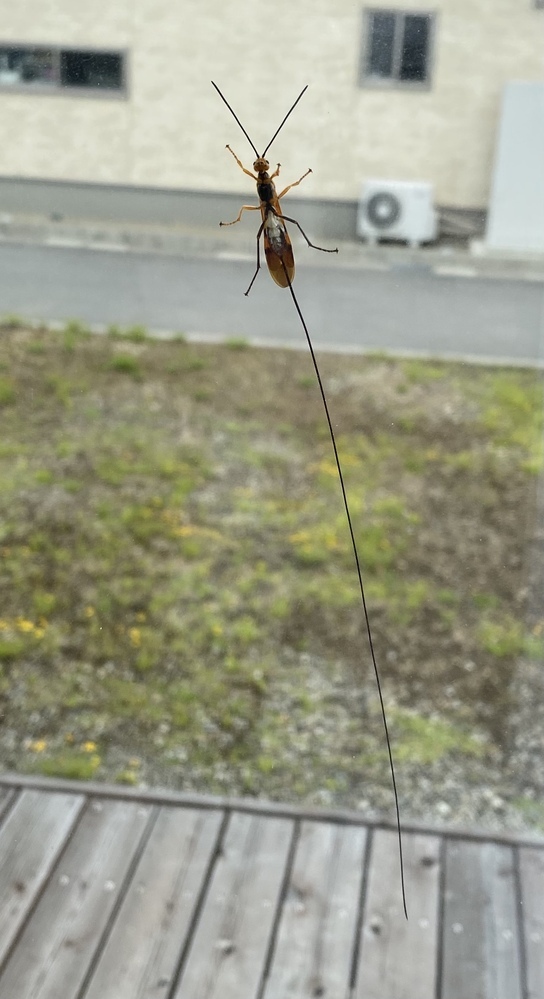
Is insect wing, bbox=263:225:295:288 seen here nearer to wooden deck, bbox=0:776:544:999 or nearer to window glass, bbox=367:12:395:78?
window glass, bbox=367:12:395:78

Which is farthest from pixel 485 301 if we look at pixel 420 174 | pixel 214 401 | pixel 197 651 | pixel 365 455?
pixel 197 651

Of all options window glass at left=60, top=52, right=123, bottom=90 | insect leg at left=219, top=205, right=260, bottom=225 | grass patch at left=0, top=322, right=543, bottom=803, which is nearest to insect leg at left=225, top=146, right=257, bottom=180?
insect leg at left=219, top=205, right=260, bottom=225

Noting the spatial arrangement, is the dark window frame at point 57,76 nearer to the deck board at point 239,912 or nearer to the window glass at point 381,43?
the window glass at point 381,43

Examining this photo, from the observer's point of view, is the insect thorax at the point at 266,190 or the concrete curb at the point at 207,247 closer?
the insect thorax at the point at 266,190

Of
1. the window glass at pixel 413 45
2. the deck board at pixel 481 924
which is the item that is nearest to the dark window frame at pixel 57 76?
the window glass at pixel 413 45

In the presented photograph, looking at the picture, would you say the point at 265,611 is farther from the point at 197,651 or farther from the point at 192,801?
the point at 192,801

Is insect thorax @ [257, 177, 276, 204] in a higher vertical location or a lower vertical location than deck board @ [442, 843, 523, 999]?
higher
